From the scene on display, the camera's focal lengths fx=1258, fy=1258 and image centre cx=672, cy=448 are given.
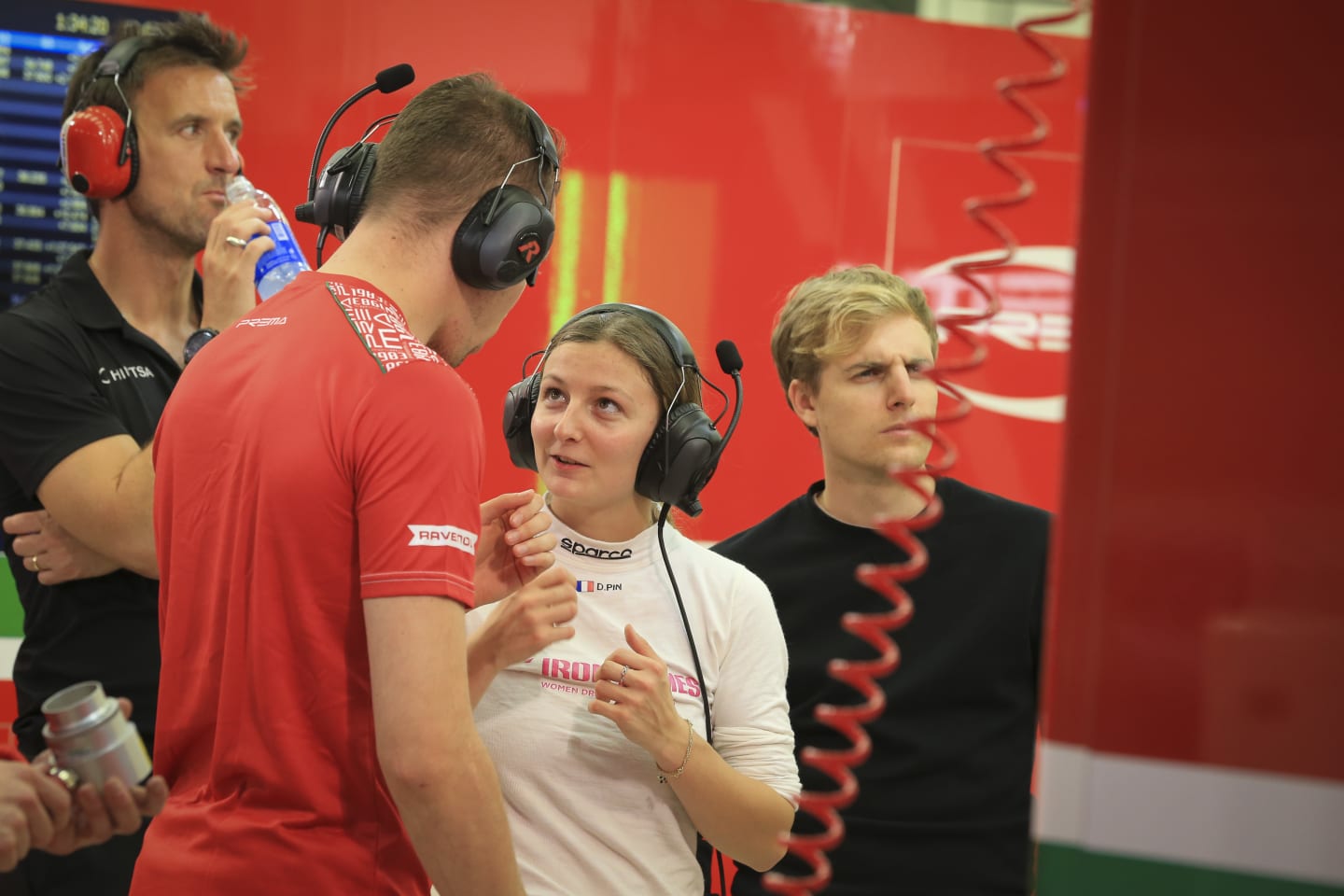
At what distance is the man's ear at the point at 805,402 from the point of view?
252 centimetres

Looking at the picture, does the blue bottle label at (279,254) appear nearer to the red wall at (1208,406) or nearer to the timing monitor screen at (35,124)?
the timing monitor screen at (35,124)

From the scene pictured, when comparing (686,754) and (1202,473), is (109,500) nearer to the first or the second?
(686,754)

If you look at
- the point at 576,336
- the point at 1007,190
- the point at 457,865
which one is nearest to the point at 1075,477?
the point at 457,865

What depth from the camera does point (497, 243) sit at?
150 centimetres

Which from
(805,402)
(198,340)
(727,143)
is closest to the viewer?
(198,340)

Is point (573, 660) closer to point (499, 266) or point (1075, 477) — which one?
point (499, 266)

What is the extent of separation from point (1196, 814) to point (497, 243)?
98 centimetres

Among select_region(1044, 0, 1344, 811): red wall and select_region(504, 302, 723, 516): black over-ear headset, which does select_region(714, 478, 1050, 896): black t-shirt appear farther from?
select_region(1044, 0, 1344, 811): red wall

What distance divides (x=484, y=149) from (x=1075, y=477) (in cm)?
91

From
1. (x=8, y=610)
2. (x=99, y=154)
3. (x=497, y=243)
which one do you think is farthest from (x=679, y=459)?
(x=8, y=610)

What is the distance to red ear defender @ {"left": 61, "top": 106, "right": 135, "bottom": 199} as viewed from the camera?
2.42 m

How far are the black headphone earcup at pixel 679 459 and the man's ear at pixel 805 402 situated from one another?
0.51m

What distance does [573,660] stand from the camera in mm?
1916

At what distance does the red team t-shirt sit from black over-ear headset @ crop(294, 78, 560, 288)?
0.46ft
